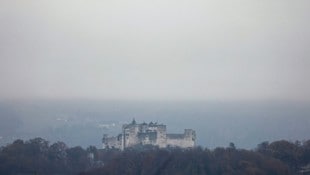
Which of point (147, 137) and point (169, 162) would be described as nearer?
point (169, 162)

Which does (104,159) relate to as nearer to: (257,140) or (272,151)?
(272,151)

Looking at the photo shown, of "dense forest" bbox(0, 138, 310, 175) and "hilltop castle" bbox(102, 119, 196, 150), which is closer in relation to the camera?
"dense forest" bbox(0, 138, 310, 175)

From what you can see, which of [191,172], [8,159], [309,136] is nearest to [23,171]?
[8,159]

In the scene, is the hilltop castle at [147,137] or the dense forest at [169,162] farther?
the hilltop castle at [147,137]
